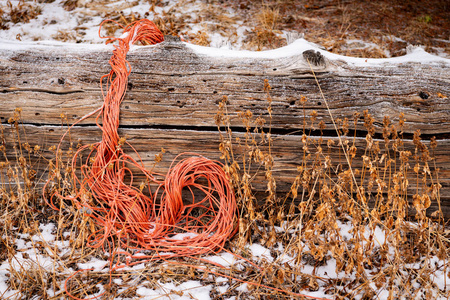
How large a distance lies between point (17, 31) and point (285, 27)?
4.61m

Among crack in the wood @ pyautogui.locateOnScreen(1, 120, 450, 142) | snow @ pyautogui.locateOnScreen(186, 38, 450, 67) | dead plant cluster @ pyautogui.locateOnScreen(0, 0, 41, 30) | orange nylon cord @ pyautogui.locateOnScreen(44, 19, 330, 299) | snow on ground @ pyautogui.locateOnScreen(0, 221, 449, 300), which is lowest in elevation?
snow on ground @ pyautogui.locateOnScreen(0, 221, 449, 300)

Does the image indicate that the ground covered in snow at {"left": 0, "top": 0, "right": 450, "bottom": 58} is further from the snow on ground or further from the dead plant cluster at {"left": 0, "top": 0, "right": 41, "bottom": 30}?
the snow on ground

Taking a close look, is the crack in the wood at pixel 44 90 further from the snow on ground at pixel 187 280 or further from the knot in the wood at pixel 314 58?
the knot in the wood at pixel 314 58

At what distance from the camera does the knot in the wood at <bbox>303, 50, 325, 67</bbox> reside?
3111 mm

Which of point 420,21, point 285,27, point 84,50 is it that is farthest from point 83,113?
point 420,21

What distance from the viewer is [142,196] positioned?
10.2 ft

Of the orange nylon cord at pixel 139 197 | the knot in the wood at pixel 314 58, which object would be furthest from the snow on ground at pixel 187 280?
the knot in the wood at pixel 314 58

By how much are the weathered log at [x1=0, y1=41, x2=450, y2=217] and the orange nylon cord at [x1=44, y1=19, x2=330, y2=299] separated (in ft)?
0.41

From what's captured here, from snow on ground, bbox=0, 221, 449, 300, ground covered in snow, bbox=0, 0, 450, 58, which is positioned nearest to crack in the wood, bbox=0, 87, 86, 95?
snow on ground, bbox=0, 221, 449, 300

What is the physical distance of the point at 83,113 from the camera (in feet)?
10.3

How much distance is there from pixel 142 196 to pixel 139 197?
0.07 metres

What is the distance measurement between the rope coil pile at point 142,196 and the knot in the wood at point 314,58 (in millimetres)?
1325

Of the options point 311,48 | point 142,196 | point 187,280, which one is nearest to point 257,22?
point 311,48

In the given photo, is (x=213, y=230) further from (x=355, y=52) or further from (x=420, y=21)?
(x=420, y=21)
